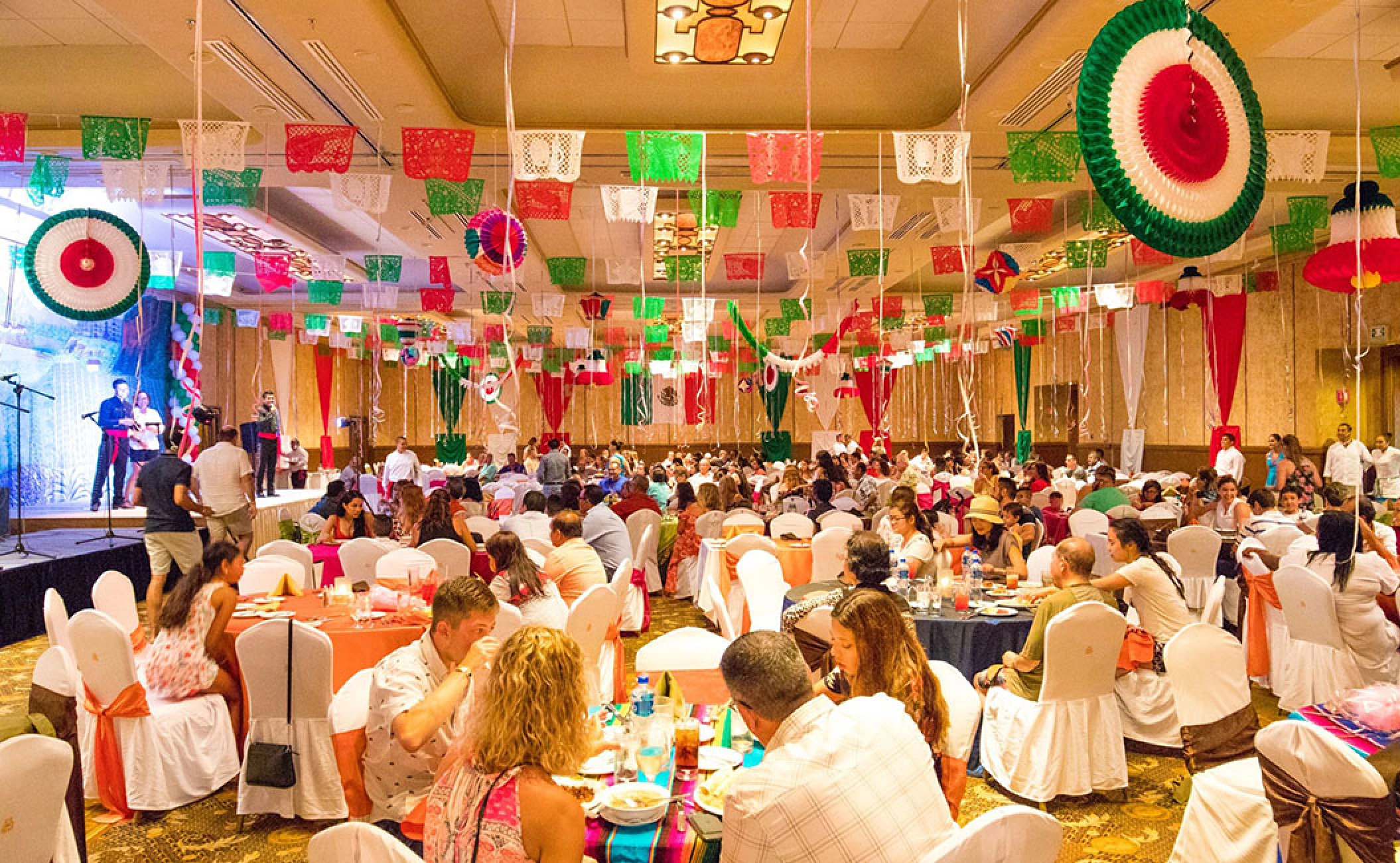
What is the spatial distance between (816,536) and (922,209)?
4.35 meters

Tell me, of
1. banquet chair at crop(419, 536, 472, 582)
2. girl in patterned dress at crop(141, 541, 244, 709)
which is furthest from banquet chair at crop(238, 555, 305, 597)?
girl in patterned dress at crop(141, 541, 244, 709)

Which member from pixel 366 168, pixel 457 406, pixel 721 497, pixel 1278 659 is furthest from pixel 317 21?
pixel 457 406

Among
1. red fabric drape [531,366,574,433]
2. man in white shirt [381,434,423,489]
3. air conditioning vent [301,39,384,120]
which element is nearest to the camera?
air conditioning vent [301,39,384,120]

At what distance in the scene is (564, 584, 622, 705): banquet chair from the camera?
4754 mm

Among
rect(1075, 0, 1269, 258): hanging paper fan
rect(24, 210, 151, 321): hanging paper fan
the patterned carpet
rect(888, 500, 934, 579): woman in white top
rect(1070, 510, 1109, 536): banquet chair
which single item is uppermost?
rect(24, 210, 151, 321): hanging paper fan

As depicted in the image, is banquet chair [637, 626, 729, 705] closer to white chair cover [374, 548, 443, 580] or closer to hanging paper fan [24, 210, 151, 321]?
white chair cover [374, 548, 443, 580]

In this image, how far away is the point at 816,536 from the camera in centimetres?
748

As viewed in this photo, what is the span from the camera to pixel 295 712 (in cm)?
408

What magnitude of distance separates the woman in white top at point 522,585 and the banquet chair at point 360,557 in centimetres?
210

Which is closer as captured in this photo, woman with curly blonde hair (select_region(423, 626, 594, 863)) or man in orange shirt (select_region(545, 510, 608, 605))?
woman with curly blonde hair (select_region(423, 626, 594, 863))

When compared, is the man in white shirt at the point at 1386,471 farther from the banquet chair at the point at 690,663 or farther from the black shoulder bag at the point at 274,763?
the black shoulder bag at the point at 274,763

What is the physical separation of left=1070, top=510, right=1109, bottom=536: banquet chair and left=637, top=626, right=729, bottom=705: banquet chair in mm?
5732

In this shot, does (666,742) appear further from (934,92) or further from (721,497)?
(721,497)

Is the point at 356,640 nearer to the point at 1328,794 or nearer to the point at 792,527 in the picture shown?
the point at 1328,794
